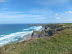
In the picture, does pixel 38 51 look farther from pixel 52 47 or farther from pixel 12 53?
pixel 12 53

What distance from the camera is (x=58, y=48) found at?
12.5 m

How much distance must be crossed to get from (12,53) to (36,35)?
48.9 metres

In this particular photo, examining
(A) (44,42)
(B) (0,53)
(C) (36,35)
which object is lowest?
(C) (36,35)

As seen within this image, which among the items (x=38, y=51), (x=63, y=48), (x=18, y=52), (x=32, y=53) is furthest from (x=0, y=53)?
(x=63, y=48)

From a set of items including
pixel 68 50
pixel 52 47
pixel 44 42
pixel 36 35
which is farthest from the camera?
pixel 36 35

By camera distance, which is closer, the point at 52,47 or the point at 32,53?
the point at 32,53

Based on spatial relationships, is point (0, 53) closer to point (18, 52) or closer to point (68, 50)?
point (18, 52)

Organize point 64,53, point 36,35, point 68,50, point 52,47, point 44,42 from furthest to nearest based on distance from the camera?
point 36,35 < point 44,42 < point 52,47 < point 68,50 < point 64,53

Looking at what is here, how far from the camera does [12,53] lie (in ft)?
39.1

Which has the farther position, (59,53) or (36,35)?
(36,35)

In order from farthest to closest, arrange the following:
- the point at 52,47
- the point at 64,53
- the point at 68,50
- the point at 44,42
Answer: the point at 44,42, the point at 52,47, the point at 68,50, the point at 64,53

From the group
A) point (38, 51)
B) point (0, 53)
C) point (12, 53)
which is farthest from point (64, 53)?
point (0, 53)

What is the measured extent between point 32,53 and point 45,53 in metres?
1.73

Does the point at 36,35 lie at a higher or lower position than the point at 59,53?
lower
